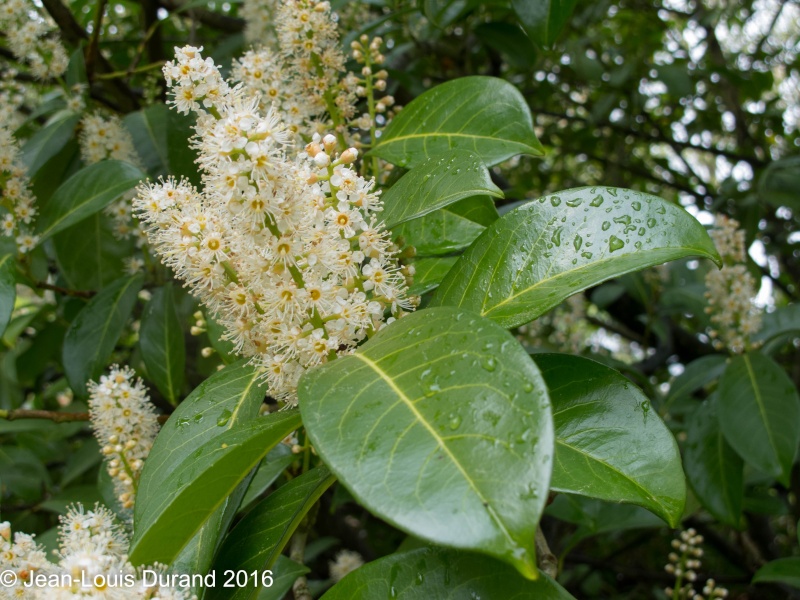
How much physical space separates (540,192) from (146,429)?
298 centimetres

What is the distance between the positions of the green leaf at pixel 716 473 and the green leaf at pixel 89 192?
6.29ft

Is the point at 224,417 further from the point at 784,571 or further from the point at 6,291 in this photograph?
the point at 784,571

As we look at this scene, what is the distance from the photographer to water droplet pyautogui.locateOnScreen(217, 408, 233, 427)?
119 cm

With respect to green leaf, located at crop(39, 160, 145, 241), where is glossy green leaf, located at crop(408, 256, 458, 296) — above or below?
below

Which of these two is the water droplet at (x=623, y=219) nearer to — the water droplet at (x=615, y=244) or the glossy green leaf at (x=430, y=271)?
the water droplet at (x=615, y=244)

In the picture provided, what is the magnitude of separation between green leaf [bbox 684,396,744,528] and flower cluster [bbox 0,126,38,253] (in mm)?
2131

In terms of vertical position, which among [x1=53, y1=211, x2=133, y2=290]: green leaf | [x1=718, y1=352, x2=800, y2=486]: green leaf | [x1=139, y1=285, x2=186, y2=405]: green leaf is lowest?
[x1=718, y1=352, x2=800, y2=486]: green leaf

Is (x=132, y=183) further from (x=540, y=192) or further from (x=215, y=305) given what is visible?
(x=540, y=192)

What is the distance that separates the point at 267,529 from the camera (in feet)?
3.84

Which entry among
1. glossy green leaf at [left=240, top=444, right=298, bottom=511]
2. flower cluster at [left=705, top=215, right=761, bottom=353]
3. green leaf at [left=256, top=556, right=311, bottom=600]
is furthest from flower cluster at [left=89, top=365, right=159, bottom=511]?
flower cluster at [left=705, top=215, right=761, bottom=353]

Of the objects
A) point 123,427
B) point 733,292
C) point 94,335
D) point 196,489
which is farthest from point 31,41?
point 733,292

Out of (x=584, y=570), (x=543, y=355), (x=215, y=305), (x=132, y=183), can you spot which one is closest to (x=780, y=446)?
(x=543, y=355)

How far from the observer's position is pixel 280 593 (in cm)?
139

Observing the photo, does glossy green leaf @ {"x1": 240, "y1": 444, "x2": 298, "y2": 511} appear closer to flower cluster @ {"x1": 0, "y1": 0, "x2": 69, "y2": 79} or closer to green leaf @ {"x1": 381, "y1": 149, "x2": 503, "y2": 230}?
green leaf @ {"x1": 381, "y1": 149, "x2": 503, "y2": 230}
